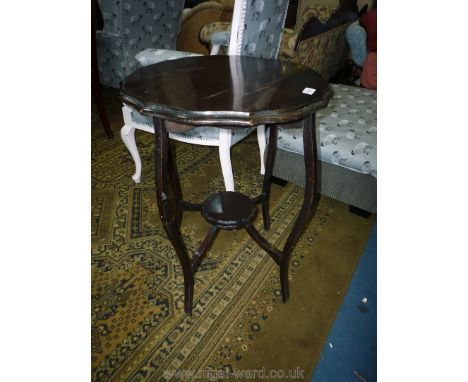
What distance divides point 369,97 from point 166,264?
6.22ft

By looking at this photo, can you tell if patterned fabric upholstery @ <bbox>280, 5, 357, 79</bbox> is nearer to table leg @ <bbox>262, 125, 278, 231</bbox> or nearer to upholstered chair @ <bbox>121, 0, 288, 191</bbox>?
upholstered chair @ <bbox>121, 0, 288, 191</bbox>

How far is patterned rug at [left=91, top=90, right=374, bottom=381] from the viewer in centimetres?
126

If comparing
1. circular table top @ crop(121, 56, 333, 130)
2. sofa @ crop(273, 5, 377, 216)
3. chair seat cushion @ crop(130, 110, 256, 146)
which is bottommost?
sofa @ crop(273, 5, 377, 216)

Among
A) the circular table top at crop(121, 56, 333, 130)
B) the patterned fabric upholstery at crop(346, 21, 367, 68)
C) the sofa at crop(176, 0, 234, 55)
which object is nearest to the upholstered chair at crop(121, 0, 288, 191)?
the circular table top at crop(121, 56, 333, 130)

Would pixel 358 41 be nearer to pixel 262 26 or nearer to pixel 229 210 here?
Answer: pixel 262 26

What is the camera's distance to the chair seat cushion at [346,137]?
1.77 meters

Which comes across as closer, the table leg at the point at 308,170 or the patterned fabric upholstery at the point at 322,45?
the table leg at the point at 308,170

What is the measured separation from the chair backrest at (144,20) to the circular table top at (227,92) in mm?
1679

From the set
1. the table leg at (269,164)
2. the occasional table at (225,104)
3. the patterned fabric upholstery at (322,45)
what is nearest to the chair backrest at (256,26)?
the occasional table at (225,104)

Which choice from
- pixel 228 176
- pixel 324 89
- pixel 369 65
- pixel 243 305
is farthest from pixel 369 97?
pixel 243 305

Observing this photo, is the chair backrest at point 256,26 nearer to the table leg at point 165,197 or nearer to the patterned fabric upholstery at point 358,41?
the table leg at point 165,197

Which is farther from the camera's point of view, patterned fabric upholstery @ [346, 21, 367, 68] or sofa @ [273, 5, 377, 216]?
patterned fabric upholstery @ [346, 21, 367, 68]

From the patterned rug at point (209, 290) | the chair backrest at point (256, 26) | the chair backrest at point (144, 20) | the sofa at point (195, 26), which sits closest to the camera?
the patterned rug at point (209, 290)

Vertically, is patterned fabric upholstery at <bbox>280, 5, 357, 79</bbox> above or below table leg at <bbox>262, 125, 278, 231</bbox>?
above
